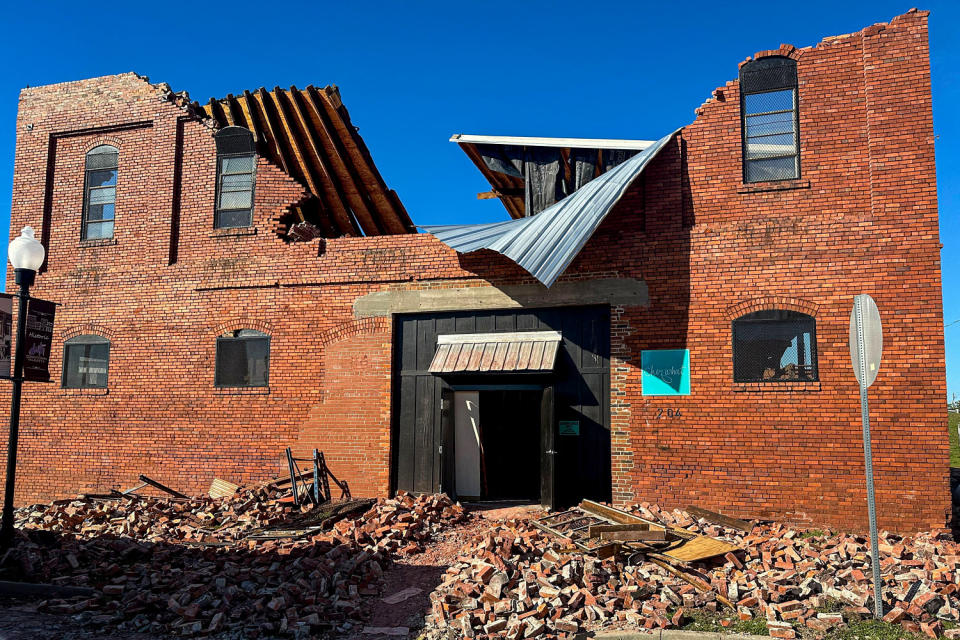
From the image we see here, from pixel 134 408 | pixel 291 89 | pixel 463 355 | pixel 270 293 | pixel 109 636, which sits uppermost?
pixel 291 89

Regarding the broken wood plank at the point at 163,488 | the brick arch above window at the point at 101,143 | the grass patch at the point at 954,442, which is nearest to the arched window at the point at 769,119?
the broken wood plank at the point at 163,488

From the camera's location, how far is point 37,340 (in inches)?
375

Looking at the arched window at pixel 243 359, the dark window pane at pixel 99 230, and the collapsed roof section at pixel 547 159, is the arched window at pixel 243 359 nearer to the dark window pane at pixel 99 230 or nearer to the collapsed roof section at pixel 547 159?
the dark window pane at pixel 99 230

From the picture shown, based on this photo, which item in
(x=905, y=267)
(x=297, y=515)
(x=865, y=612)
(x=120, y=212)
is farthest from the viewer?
(x=120, y=212)

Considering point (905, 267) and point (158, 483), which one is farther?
point (158, 483)

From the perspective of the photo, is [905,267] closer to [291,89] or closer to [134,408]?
[291,89]

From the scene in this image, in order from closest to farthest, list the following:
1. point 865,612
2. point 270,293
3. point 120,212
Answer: point 865,612 < point 270,293 < point 120,212

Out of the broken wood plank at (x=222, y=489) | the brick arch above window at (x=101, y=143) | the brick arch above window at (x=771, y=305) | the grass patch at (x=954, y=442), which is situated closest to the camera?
the brick arch above window at (x=771, y=305)

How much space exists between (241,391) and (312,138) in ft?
18.4

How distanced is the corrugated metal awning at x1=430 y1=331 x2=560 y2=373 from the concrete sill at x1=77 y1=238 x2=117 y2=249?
7597 millimetres

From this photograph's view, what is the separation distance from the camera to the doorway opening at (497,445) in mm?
13070

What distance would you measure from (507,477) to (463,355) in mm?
3141

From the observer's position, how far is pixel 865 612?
6887 mm

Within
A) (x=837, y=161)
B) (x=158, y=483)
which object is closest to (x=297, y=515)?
(x=158, y=483)
